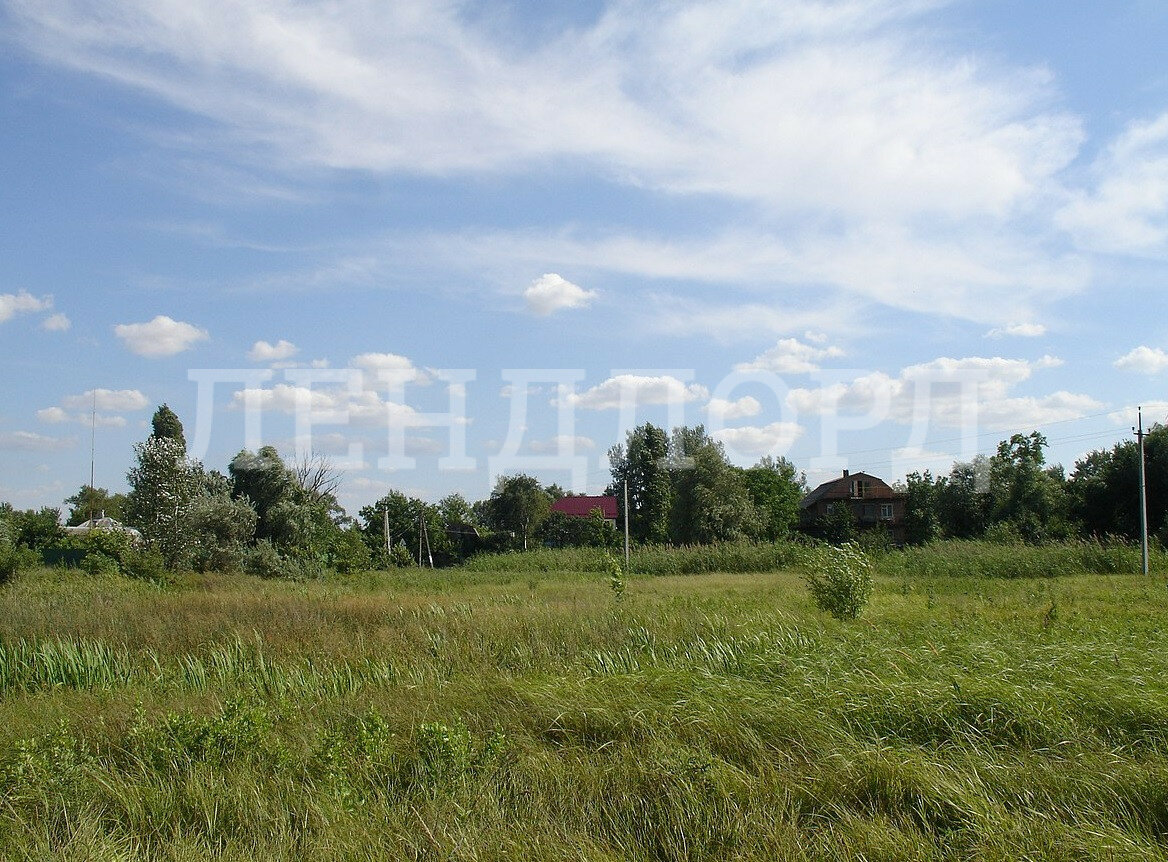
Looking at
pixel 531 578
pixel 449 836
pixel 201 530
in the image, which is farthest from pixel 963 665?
pixel 201 530

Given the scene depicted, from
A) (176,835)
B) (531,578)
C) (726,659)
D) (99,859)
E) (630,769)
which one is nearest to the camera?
(99,859)

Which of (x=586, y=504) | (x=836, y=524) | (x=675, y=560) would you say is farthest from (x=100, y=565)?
(x=586, y=504)

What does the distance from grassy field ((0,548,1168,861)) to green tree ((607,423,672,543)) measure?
49.3 meters

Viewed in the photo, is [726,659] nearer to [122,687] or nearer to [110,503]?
[122,687]

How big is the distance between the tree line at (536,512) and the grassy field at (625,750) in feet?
75.9

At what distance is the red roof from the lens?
7694cm

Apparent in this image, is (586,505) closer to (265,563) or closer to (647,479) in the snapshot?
(647,479)

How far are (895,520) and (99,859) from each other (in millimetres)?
66943

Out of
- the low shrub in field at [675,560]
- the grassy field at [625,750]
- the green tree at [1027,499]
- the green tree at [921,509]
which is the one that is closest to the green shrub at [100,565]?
the low shrub in field at [675,560]

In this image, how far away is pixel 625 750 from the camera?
19.2 ft

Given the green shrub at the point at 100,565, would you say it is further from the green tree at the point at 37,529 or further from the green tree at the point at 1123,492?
the green tree at the point at 1123,492

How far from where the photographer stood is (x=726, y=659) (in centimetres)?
854

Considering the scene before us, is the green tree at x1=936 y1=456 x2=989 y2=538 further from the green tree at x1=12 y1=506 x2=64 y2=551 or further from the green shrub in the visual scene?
the green tree at x1=12 y1=506 x2=64 y2=551

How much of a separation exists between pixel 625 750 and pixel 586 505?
7303 cm
